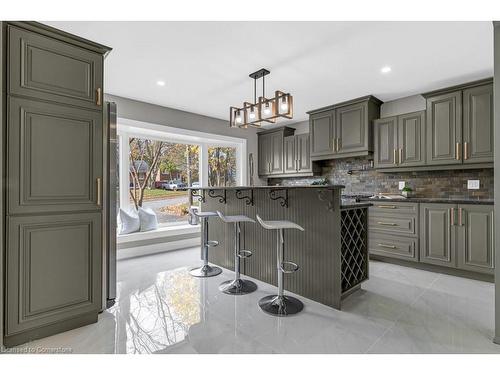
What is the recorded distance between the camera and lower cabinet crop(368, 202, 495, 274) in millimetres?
3053

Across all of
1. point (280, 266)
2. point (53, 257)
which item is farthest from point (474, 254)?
point (53, 257)

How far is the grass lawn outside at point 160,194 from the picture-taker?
4.60 meters

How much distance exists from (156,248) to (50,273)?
2.56 m

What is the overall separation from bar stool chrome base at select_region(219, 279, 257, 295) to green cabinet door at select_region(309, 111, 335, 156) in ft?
9.21

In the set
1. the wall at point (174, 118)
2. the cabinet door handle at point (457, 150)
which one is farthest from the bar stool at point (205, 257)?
the cabinet door handle at point (457, 150)

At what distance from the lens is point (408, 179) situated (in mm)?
4129

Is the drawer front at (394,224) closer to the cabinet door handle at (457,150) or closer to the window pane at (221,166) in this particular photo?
the cabinet door handle at (457,150)

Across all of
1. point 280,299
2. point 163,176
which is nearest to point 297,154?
point 163,176

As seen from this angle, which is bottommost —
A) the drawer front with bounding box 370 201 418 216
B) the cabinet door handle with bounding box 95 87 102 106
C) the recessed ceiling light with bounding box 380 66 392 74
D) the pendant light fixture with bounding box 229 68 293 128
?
the drawer front with bounding box 370 201 418 216

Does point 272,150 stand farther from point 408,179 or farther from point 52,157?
point 52,157

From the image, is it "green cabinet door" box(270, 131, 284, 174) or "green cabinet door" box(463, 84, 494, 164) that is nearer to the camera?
"green cabinet door" box(463, 84, 494, 164)

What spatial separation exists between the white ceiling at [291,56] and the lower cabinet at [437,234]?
1692 millimetres

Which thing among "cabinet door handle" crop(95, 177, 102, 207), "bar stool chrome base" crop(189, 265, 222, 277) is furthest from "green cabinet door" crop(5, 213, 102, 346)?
"bar stool chrome base" crop(189, 265, 222, 277)

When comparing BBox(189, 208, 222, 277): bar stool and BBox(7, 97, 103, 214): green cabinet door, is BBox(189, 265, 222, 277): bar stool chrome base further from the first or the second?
BBox(7, 97, 103, 214): green cabinet door
